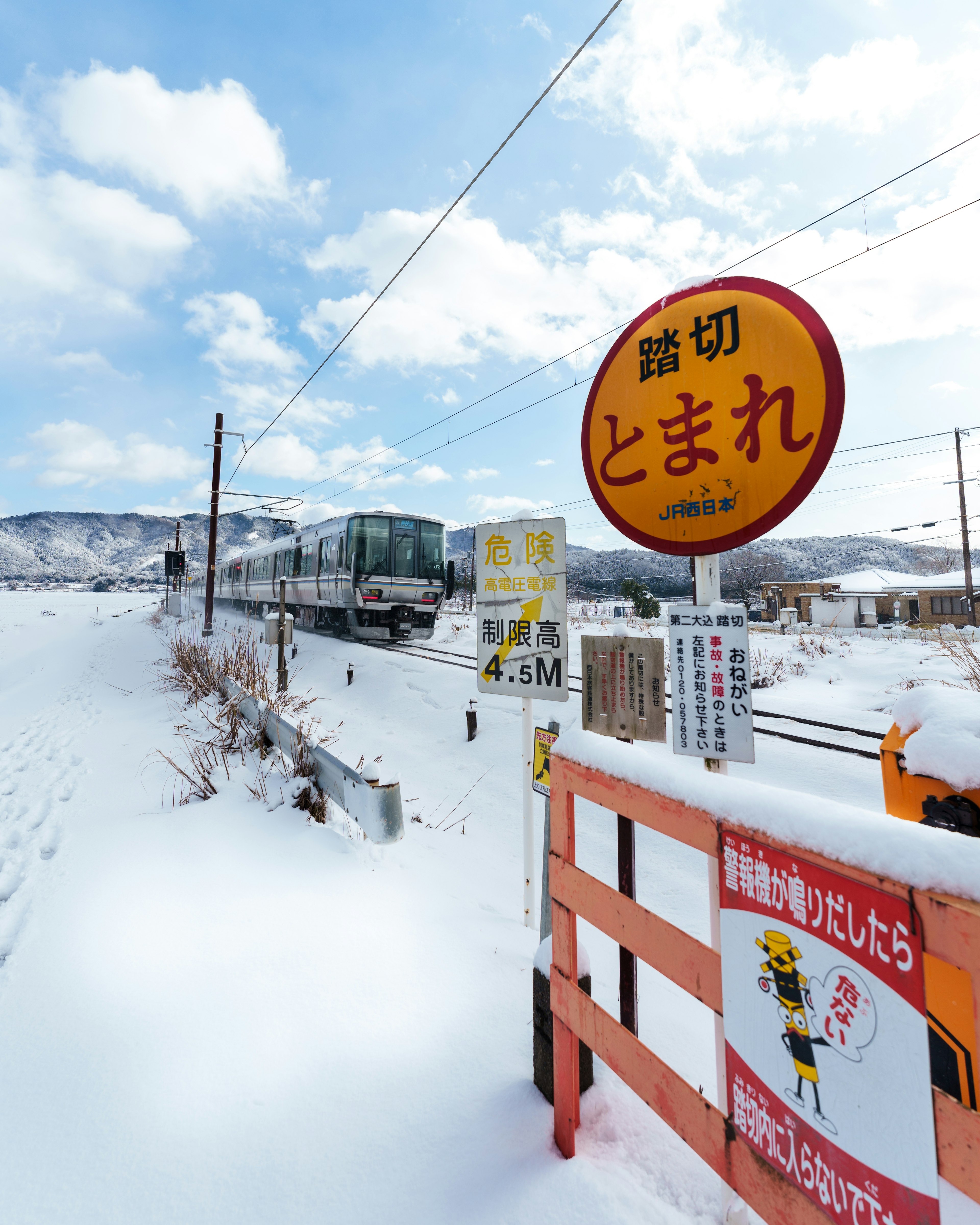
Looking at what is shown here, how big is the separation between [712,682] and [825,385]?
1.00m

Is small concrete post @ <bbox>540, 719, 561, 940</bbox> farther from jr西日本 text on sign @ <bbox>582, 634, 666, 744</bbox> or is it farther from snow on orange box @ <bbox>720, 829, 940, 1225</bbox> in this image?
jr西日本 text on sign @ <bbox>582, 634, 666, 744</bbox>

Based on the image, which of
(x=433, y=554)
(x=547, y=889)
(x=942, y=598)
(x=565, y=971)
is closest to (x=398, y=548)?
(x=433, y=554)

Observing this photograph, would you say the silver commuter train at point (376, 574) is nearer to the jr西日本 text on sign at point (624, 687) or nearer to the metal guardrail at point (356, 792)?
the metal guardrail at point (356, 792)

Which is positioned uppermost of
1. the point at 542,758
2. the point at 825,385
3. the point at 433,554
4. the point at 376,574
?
the point at 433,554

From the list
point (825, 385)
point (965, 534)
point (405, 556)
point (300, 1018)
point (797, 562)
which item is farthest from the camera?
point (797, 562)

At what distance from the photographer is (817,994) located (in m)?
0.91

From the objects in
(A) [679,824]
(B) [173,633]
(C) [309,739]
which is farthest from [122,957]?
(B) [173,633]

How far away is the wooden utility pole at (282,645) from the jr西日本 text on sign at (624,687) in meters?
5.85

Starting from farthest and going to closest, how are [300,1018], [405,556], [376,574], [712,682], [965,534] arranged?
[965,534]
[405,556]
[376,574]
[300,1018]
[712,682]

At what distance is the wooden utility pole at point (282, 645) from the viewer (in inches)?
320

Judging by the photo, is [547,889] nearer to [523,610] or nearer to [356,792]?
[523,610]

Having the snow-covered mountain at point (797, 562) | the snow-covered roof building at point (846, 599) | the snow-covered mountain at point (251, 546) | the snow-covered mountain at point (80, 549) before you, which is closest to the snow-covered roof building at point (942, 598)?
the snow-covered roof building at point (846, 599)

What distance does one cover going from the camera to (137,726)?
6.88m

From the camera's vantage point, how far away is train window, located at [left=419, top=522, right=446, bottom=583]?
13422 millimetres
